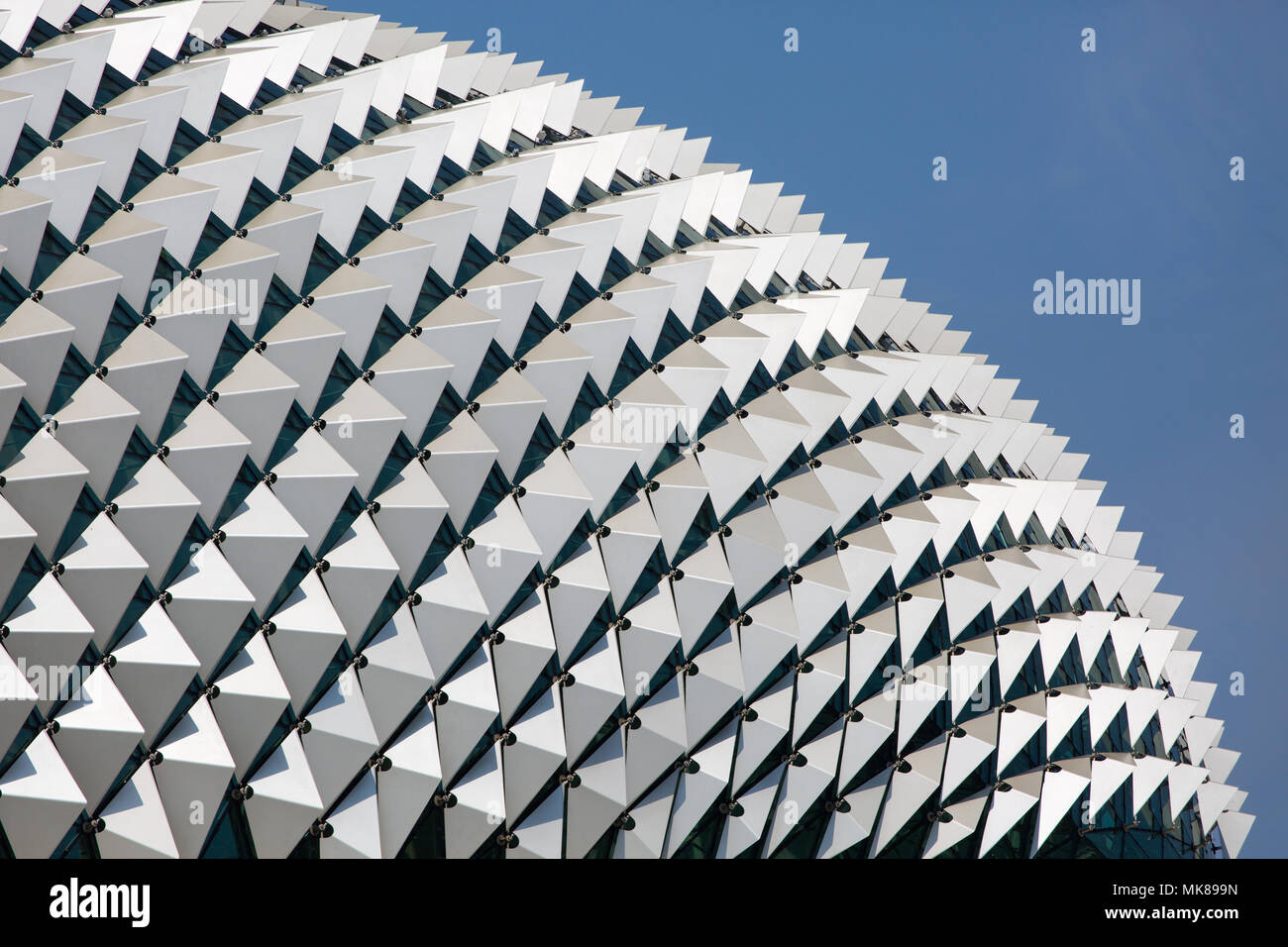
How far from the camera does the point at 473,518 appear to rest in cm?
2864

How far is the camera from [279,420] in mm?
26844

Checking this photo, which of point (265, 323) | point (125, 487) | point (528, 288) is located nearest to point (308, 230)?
point (265, 323)

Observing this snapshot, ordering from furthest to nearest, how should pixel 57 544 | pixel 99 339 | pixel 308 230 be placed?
pixel 308 230 < pixel 99 339 < pixel 57 544

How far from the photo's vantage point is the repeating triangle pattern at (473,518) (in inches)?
957

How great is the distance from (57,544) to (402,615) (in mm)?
7151

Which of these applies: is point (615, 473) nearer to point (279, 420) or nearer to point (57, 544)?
point (279, 420)

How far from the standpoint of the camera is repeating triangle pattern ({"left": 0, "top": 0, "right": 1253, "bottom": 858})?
24.3 meters

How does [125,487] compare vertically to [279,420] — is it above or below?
below

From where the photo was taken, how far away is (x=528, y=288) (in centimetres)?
3238

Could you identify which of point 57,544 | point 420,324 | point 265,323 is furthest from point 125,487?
point 420,324

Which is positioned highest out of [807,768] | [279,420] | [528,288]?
[528,288]
